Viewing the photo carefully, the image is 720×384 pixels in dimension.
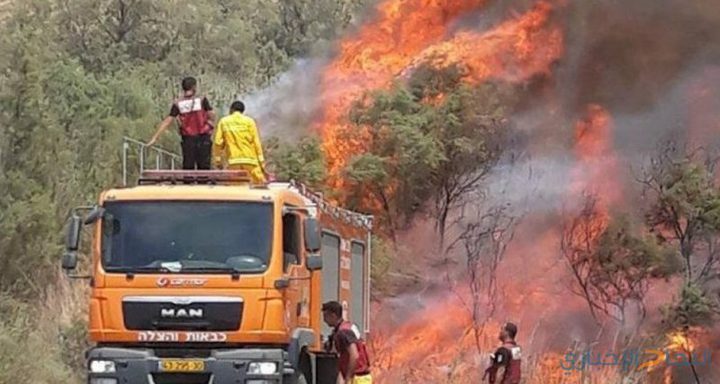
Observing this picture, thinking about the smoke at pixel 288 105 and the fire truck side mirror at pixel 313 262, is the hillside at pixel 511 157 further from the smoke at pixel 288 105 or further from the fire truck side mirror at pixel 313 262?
the fire truck side mirror at pixel 313 262

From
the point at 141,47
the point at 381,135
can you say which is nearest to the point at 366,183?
the point at 381,135

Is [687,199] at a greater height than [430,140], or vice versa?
[430,140]

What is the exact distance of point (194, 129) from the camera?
17.5 m

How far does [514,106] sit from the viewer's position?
111ft

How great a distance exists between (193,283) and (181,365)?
0.89 metres

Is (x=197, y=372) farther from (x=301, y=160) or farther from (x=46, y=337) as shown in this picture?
(x=301, y=160)

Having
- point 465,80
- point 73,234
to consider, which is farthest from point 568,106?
point 73,234

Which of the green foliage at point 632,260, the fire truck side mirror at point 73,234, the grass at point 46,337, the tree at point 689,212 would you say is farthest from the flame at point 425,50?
the fire truck side mirror at point 73,234

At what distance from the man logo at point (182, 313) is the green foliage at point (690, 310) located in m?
16.8

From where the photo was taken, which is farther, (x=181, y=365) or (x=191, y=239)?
(x=191, y=239)

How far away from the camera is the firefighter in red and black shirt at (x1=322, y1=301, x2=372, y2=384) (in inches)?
575

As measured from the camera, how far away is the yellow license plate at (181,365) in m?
14.8

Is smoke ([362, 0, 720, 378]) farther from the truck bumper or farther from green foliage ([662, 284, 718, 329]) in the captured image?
the truck bumper

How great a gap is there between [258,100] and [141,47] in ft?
36.7
